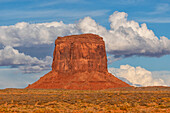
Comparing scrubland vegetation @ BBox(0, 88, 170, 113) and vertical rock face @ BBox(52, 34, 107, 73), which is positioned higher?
vertical rock face @ BBox(52, 34, 107, 73)

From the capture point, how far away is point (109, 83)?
406 feet

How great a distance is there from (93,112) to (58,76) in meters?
99.2

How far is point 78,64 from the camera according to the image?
13350 cm

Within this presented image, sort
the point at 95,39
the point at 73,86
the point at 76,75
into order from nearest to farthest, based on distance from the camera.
→ the point at 73,86, the point at 76,75, the point at 95,39

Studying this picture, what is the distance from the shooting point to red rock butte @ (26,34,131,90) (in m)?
125

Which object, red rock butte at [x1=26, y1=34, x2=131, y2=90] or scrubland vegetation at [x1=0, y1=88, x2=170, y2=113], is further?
red rock butte at [x1=26, y1=34, x2=131, y2=90]

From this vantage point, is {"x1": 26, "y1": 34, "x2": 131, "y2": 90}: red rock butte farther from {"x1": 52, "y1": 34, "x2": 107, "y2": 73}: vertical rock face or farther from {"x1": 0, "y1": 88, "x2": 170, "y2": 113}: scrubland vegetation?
{"x1": 0, "y1": 88, "x2": 170, "y2": 113}: scrubland vegetation

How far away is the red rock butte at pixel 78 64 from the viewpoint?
12519cm

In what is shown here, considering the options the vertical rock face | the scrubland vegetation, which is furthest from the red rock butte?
the scrubland vegetation

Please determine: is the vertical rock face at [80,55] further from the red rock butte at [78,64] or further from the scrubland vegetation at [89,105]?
the scrubland vegetation at [89,105]

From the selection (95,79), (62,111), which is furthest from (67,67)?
(62,111)

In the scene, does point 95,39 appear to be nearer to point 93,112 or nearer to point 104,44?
point 104,44

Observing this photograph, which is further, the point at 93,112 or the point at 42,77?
the point at 42,77

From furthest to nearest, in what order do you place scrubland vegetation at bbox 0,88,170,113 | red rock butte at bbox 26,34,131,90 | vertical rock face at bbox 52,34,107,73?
vertical rock face at bbox 52,34,107,73
red rock butte at bbox 26,34,131,90
scrubland vegetation at bbox 0,88,170,113
